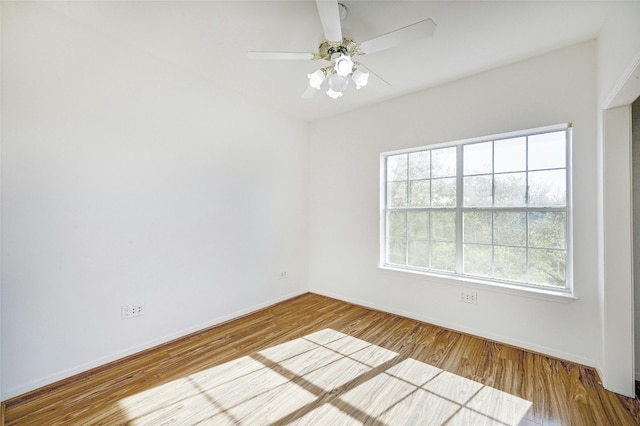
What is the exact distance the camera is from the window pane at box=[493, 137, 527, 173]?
257 centimetres

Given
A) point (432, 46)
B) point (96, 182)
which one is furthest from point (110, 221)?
point (432, 46)

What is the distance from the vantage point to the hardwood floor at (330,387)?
1682mm

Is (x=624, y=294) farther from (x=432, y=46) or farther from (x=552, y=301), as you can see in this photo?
(x=432, y=46)

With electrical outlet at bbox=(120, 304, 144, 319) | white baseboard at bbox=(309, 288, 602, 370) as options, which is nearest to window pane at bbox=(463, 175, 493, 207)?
white baseboard at bbox=(309, 288, 602, 370)

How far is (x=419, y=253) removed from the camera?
10.6 ft

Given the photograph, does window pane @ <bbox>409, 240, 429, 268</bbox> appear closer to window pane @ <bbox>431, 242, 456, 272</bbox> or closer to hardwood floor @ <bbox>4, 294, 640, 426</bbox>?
window pane @ <bbox>431, 242, 456, 272</bbox>

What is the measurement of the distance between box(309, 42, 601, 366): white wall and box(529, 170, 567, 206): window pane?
0.13 m

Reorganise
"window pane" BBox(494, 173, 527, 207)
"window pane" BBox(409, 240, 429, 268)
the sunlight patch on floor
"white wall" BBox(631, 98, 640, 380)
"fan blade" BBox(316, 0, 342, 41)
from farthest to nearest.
Answer: "window pane" BBox(409, 240, 429, 268), "window pane" BBox(494, 173, 527, 207), "white wall" BBox(631, 98, 640, 380), the sunlight patch on floor, "fan blade" BBox(316, 0, 342, 41)

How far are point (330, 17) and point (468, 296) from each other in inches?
109

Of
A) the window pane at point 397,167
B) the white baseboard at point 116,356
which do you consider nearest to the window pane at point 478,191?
the window pane at point 397,167

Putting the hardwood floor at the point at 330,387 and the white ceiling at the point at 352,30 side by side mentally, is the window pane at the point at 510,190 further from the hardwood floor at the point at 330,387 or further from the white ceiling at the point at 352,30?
the hardwood floor at the point at 330,387

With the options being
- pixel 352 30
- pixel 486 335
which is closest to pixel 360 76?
pixel 352 30

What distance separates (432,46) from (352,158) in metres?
1.68

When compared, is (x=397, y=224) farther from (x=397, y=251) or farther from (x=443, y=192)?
(x=443, y=192)
